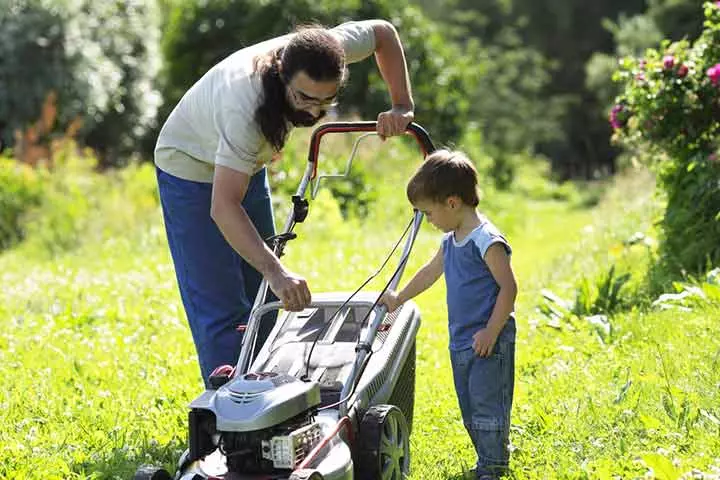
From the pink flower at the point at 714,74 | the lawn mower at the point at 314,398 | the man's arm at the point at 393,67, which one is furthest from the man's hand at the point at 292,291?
the pink flower at the point at 714,74

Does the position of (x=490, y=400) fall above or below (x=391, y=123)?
below

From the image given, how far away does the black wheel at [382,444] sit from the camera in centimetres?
335

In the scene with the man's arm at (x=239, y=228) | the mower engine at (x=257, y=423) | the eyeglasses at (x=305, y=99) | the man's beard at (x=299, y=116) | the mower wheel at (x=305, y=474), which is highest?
the eyeglasses at (x=305, y=99)

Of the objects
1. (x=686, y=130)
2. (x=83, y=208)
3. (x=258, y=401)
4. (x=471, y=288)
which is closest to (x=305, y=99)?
(x=471, y=288)

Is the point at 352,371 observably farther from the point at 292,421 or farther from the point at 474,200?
the point at 474,200

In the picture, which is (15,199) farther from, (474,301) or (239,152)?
(474,301)

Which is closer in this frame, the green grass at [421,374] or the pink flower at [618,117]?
the green grass at [421,374]

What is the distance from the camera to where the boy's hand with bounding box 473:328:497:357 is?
3.51m

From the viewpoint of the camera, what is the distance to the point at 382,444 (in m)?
3.40

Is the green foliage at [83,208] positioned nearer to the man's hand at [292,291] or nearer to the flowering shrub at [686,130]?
the flowering shrub at [686,130]

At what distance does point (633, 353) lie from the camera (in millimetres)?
4723

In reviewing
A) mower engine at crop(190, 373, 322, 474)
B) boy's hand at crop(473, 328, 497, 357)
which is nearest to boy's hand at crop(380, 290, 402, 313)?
boy's hand at crop(473, 328, 497, 357)

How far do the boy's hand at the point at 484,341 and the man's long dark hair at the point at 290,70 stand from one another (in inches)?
34.6

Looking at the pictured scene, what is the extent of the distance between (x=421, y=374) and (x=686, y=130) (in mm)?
2335
